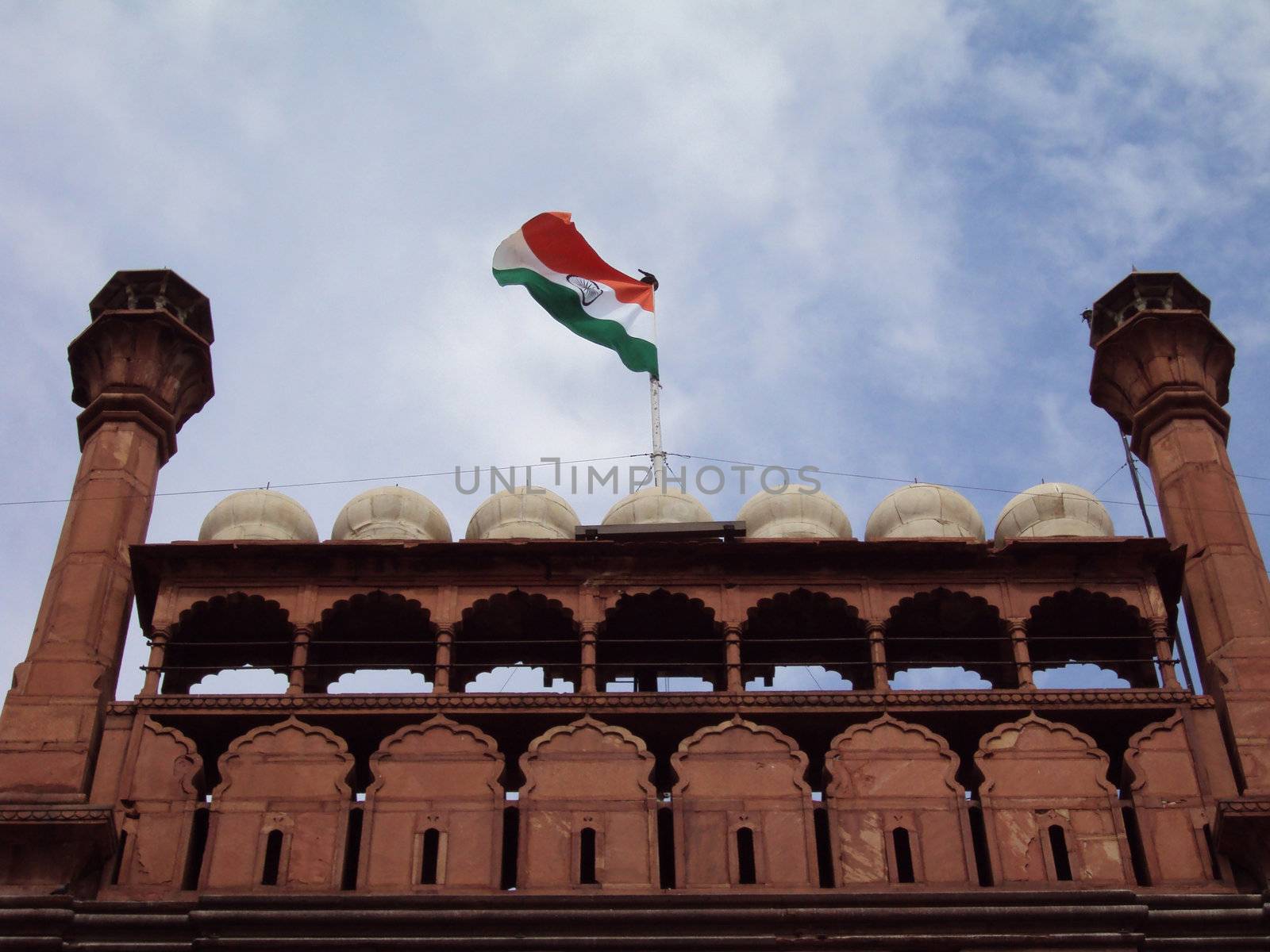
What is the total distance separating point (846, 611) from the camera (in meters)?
18.0

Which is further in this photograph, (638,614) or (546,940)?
(638,614)

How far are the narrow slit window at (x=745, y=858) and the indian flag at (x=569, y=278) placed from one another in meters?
8.03

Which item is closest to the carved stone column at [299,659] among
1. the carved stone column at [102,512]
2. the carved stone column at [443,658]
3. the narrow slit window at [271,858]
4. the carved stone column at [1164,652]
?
the carved stone column at [443,658]

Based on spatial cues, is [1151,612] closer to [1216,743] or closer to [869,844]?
[1216,743]

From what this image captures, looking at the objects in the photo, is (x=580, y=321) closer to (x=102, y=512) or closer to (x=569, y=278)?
(x=569, y=278)

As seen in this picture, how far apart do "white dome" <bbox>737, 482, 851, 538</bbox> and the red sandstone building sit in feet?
0.44

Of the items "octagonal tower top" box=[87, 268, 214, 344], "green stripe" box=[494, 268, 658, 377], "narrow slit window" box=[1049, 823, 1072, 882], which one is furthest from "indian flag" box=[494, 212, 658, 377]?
"narrow slit window" box=[1049, 823, 1072, 882]

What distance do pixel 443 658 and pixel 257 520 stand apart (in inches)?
101

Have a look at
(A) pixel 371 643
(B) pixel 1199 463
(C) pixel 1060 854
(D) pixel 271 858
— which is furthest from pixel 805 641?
(D) pixel 271 858

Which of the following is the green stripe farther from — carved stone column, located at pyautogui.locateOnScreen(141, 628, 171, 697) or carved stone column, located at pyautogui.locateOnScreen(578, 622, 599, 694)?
carved stone column, located at pyautogui.locateOnScreen(141, 628, 171, 697)

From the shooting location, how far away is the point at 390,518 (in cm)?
1903

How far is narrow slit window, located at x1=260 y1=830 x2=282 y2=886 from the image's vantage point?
16.0 metres

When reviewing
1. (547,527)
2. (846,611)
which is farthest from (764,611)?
(547,527)

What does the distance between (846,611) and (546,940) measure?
4346mm
